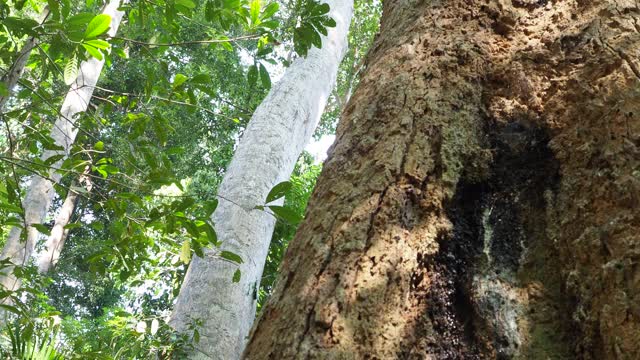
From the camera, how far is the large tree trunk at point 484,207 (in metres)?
0.97

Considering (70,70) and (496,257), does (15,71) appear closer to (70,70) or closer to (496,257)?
(70,70)

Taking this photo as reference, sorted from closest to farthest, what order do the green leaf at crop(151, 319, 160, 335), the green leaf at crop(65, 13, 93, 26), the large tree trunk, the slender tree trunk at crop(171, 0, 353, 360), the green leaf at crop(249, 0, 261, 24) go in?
the large tree trunk < the green leaf at crop(65, 13, 93, 26) < the green leaf at crop(249, 0, 261, 24) < the slender tree trunk at crop(171, 0, 353, 360) < the green leaf at crop(151, 319, 160, 335)

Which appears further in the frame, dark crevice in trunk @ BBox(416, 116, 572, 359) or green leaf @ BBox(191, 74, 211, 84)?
green leaf @ BBox(191, 74, 211, 84)

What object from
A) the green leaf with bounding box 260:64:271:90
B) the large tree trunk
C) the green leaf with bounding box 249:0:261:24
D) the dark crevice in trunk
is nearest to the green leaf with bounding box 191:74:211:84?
the green leaf with bounding box 260:64:271:90

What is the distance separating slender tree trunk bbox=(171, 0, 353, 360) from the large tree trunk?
40.4 inches

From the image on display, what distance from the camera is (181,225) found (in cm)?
218

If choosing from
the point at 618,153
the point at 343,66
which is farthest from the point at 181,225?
the point at 343,66

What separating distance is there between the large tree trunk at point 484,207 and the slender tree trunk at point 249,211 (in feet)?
3.36

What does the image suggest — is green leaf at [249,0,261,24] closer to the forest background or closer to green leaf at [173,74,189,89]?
the forest background

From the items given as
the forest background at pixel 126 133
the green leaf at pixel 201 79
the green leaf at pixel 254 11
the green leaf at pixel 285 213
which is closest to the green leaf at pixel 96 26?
the forest background at pixel 126 133

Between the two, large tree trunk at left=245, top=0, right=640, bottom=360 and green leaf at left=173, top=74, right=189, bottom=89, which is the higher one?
green leaf at left=173, top=74, right=189, bottom=89

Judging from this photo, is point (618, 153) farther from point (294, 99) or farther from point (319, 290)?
point (294, 99)

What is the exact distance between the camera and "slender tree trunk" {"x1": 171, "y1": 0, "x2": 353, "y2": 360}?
3.15 meters

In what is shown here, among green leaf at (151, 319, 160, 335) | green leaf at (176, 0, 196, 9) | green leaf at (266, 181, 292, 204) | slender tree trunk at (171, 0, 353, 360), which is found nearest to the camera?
green leaf at (266, 181, 292, 204)
